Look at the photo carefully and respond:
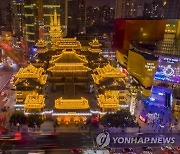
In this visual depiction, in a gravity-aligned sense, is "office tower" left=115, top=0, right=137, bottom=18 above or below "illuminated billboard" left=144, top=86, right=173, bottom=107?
above

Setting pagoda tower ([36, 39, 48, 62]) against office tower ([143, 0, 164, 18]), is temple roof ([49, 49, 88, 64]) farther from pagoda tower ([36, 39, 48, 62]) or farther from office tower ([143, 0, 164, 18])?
office tower ([143, 0, 164, 18])

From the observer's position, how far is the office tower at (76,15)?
305 feet

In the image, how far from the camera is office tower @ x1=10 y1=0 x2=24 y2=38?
91406 mm

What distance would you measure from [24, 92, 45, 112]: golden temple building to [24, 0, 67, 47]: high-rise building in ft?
152

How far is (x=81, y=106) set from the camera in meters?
33.7

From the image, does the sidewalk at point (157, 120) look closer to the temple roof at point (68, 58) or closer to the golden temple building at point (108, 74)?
the golden temple building at point (108, 74)

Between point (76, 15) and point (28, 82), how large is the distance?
61.5 m

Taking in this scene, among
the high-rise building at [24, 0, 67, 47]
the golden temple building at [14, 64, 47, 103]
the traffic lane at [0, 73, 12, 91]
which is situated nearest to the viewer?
the golden temple building at [14, 64, 47, 103]

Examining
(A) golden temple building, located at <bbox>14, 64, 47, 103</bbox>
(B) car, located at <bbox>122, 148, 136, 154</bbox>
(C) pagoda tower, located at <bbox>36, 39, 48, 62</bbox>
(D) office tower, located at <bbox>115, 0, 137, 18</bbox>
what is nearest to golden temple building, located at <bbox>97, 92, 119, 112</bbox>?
(B) car, located at <bbox>122, 148, 136, 154</bbox>

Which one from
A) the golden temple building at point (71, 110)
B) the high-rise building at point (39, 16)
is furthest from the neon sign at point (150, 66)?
the high-rise building at point (39, 16)

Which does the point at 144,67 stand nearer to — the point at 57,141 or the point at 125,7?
the point at 57,141

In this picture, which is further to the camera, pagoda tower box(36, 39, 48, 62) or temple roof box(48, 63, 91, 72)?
pagoda tower box(36, 39, 48, 62)

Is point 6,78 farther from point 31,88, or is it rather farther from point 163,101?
point 163,101

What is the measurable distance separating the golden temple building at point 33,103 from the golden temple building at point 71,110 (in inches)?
86.3
